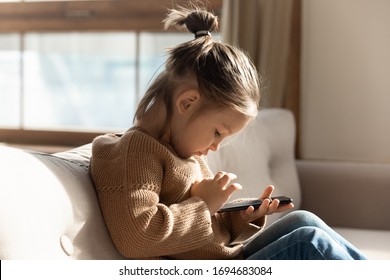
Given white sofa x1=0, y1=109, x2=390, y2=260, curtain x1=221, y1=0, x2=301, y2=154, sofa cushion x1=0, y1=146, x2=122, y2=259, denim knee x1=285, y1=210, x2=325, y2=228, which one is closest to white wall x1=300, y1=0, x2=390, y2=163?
curtain x1=221, y1=0, x2=301, y2=154

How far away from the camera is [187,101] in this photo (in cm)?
143

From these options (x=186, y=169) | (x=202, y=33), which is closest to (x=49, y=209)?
(x=186, y=169)

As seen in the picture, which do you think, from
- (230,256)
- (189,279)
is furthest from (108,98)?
(189,279)

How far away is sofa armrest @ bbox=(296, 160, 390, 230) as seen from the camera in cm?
267

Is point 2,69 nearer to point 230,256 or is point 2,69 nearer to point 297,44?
point 297,44

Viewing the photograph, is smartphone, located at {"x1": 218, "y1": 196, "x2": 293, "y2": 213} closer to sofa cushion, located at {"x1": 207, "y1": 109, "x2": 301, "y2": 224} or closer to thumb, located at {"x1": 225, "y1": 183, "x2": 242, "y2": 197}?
thumb, located at {"x1": 225, "y1": 183, "x2": 242, "y2": 197}

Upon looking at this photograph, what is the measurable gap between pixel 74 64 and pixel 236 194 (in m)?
1.69

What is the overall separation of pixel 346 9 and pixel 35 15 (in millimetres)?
1481

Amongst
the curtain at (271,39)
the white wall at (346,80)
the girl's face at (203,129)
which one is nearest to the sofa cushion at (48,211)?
the girl's face at (203,129)

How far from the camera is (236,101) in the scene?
1425 mm

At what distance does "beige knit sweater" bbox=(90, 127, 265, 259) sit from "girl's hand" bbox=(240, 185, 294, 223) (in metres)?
0.11

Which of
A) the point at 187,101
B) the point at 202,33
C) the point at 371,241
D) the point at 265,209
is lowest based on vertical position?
the point at 371,241

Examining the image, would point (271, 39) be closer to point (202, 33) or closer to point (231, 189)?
point (202, 33)

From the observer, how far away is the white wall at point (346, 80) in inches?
120
